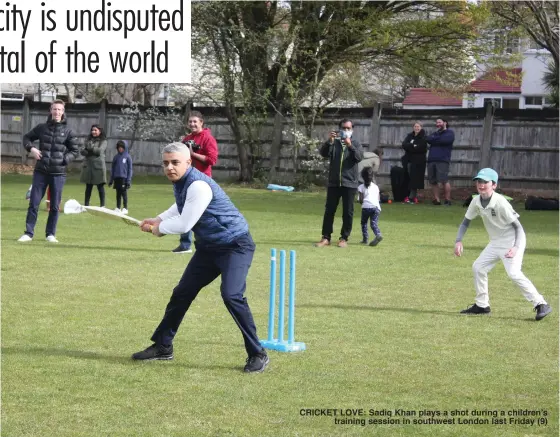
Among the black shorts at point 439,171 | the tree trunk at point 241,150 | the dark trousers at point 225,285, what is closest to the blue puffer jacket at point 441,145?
the black shorts at point 439,171

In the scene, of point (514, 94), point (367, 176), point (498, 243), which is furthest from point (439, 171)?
point (514, 94)

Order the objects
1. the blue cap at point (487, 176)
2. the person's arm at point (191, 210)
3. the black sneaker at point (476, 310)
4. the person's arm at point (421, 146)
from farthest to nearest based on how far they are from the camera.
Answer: the person's arm at point (421, 146) < the black sneaker at point (476, 310) < the blue cap at point (487, 176) < the person's arm at point (191, 210)

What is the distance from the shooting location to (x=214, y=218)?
8.59 m

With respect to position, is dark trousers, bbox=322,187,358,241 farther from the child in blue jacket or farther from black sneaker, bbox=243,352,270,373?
black sneaker, bbox=243,352,270,373

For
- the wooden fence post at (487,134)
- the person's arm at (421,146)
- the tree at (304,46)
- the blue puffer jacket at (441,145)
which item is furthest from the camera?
the tree at (304,46)

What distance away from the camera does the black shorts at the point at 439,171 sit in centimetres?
2798

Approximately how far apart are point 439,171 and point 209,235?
2003cm

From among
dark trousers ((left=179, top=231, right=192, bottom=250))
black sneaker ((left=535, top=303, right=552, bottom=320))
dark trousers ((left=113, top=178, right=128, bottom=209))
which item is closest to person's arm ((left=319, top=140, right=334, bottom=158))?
dark trousers ((left=179, top=231, right=192, bottom=250))

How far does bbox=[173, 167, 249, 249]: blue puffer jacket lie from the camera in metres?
8.57

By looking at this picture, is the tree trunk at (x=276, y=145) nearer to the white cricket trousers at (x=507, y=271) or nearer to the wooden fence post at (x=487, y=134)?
the wooden fence post at (x=487, y=134)

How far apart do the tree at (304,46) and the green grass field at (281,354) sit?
589 inches

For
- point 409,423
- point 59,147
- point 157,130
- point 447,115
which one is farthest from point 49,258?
point 157,130

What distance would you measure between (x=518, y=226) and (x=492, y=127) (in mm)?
19710

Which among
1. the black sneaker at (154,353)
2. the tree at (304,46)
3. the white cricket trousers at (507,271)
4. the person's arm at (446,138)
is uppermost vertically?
the tree at (304,46)
